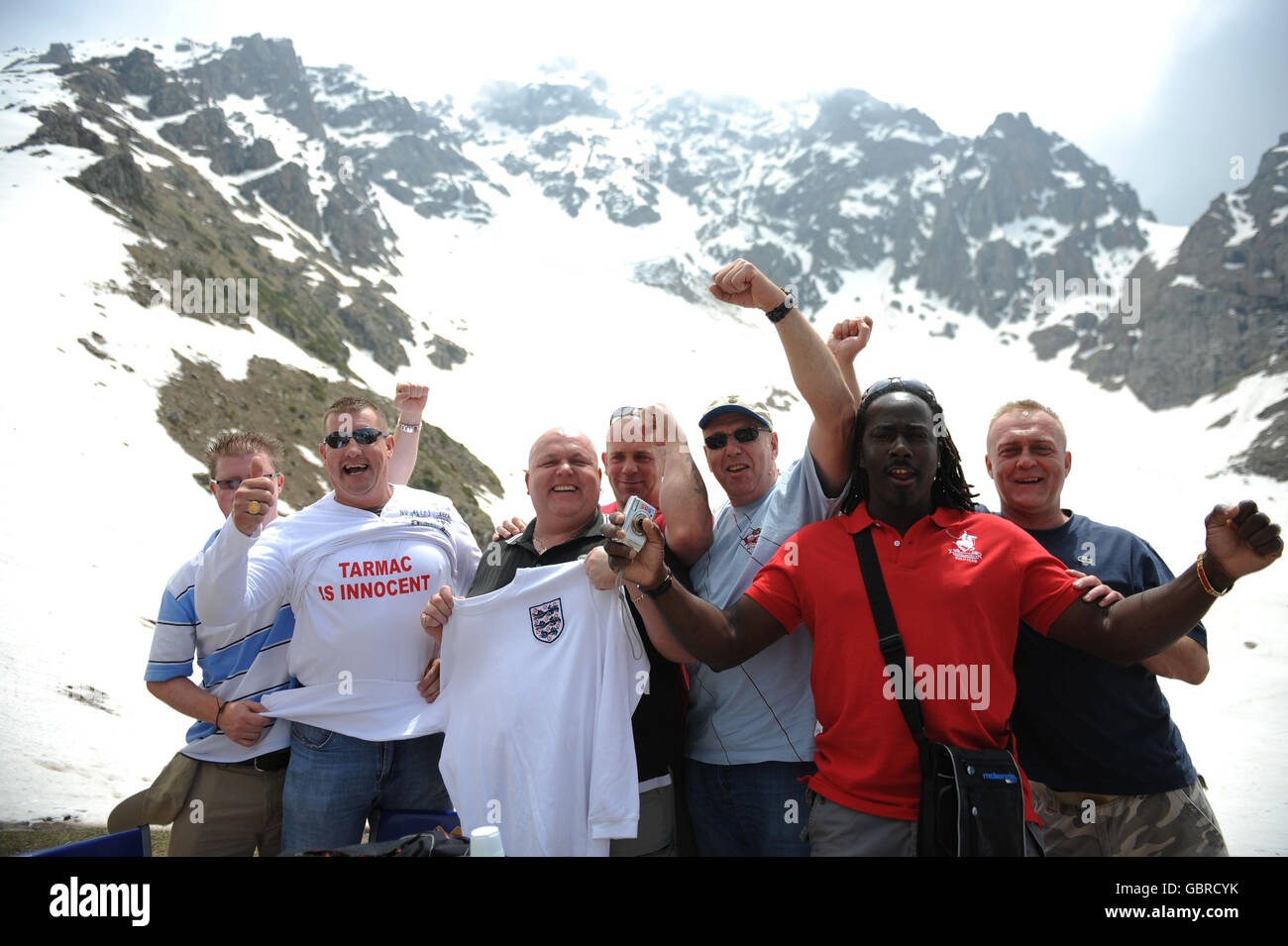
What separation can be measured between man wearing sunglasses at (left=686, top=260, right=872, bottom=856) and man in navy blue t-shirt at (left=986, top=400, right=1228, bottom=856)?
4.48ft

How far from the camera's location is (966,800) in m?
3.13

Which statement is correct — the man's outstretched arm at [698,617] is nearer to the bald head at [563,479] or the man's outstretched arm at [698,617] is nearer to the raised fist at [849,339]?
the bald head at [563,479]

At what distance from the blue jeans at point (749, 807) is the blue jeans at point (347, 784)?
67.2 inches

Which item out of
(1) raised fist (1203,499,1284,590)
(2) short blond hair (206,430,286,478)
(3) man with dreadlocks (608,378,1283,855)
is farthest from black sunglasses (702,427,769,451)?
Answer: (2) short blond hair (206,430,286,478)

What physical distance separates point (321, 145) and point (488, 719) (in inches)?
7577

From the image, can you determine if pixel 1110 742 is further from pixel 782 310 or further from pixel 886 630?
pixel 782 310

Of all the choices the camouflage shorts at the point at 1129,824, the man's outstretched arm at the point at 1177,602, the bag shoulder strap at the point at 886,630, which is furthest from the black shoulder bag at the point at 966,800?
the camouflage shorts at the point at 1129,824

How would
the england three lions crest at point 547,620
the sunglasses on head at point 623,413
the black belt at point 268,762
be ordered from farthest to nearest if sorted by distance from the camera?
1. the black belt at point 268,762
2. the sunglasses on head at point 623,413
3. the england three lions crest at point 547,620

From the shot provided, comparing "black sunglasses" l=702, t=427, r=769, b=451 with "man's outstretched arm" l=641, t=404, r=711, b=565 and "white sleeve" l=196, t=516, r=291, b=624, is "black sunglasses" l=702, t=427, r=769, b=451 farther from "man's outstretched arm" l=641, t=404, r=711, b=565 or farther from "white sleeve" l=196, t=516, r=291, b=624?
"white sleeve" l=196, t=516, r=291, b=624

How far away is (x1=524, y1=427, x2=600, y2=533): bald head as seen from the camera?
15.0 feet

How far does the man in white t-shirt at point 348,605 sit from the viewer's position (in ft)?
14.9

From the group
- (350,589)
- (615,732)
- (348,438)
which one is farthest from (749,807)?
(348,438)
